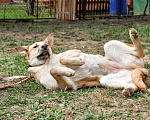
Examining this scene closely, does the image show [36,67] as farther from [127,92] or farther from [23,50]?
[127,92]

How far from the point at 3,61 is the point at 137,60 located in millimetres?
3533

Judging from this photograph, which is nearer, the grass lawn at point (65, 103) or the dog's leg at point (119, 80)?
the grass lawn at point (65, 103)

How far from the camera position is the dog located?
13.4 feet

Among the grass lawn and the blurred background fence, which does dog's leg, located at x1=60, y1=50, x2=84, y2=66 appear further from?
the blurred background fence

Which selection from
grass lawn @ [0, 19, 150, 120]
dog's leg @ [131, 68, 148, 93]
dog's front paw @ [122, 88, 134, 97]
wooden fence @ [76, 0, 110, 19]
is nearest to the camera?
grass lawn @ [0, 19, 150, 120]

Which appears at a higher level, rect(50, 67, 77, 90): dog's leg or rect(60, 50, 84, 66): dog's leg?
rect(60, 50, 84, 66): dog's leg

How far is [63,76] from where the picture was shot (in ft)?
13.6

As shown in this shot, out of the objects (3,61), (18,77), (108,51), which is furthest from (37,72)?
(3,61)

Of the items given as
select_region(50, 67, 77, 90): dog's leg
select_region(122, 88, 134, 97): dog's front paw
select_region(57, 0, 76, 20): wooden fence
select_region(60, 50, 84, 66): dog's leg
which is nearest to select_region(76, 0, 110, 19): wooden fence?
select_region(57, 0, 76, 20): wooden fence

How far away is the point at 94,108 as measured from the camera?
334 cm

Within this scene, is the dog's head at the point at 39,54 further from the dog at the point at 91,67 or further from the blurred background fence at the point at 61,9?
the blurred background fence at the point at 61,9

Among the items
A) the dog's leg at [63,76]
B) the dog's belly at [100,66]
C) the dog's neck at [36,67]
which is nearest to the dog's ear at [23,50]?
the dog's neck at [36,67]

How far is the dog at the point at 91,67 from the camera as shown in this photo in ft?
13.4

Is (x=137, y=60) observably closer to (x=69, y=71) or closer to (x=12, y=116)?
(x=69, y=71)
